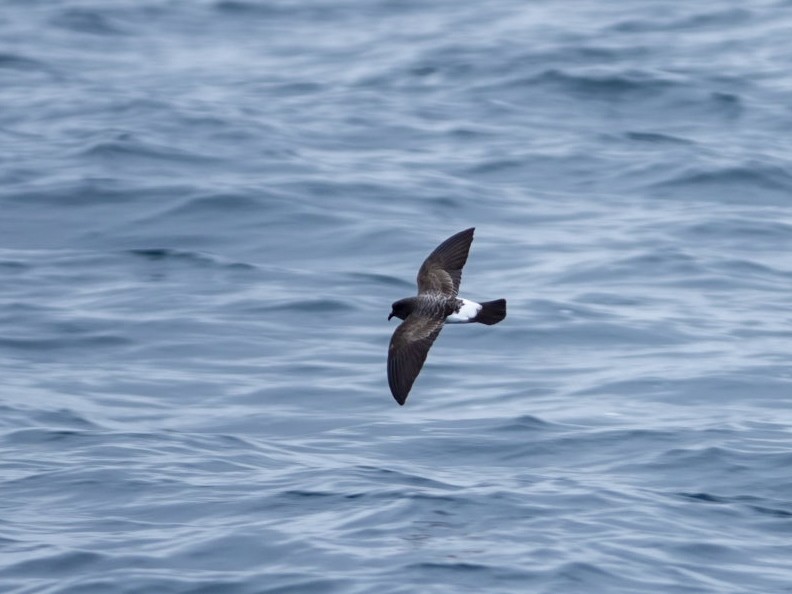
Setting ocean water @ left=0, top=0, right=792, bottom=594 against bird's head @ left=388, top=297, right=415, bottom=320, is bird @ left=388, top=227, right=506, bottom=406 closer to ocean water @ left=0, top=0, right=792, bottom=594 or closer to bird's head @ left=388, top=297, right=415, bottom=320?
bird's head @ left=388, top=297, right=415, bottom=320

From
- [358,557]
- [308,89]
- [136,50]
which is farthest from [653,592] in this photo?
[136,50]

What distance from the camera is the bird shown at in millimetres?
7445

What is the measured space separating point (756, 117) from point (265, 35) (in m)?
5.70

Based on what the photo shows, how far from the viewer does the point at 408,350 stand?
7523 mm

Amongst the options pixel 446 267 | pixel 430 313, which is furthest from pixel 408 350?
pixel 446 267

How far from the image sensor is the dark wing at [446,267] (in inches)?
327

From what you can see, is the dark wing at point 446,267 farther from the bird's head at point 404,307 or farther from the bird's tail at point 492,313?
the bird's tail at point 492,313

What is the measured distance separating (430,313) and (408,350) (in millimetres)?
392

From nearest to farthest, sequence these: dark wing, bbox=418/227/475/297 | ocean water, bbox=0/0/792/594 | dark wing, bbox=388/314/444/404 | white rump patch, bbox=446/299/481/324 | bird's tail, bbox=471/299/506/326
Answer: ocean water, bbox=0/0/792/594 < dark wing, bbox=388/314/444/404 < bird's tail, bbox=471/299/506/326 < white rump patch, bbox=446/299/481/324 < dark wing, bbox=418/227/475/297

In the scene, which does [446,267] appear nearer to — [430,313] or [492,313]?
[430,313]

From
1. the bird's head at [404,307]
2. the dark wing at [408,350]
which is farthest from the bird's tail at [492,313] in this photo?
the bird's head at [404,307]

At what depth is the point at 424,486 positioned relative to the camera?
298 inches

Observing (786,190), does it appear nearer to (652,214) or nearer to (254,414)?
(652,214)

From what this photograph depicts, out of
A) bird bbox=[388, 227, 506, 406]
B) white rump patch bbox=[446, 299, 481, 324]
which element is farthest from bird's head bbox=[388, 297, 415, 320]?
white rump patch bbox=[446, 299, 481, 324]
